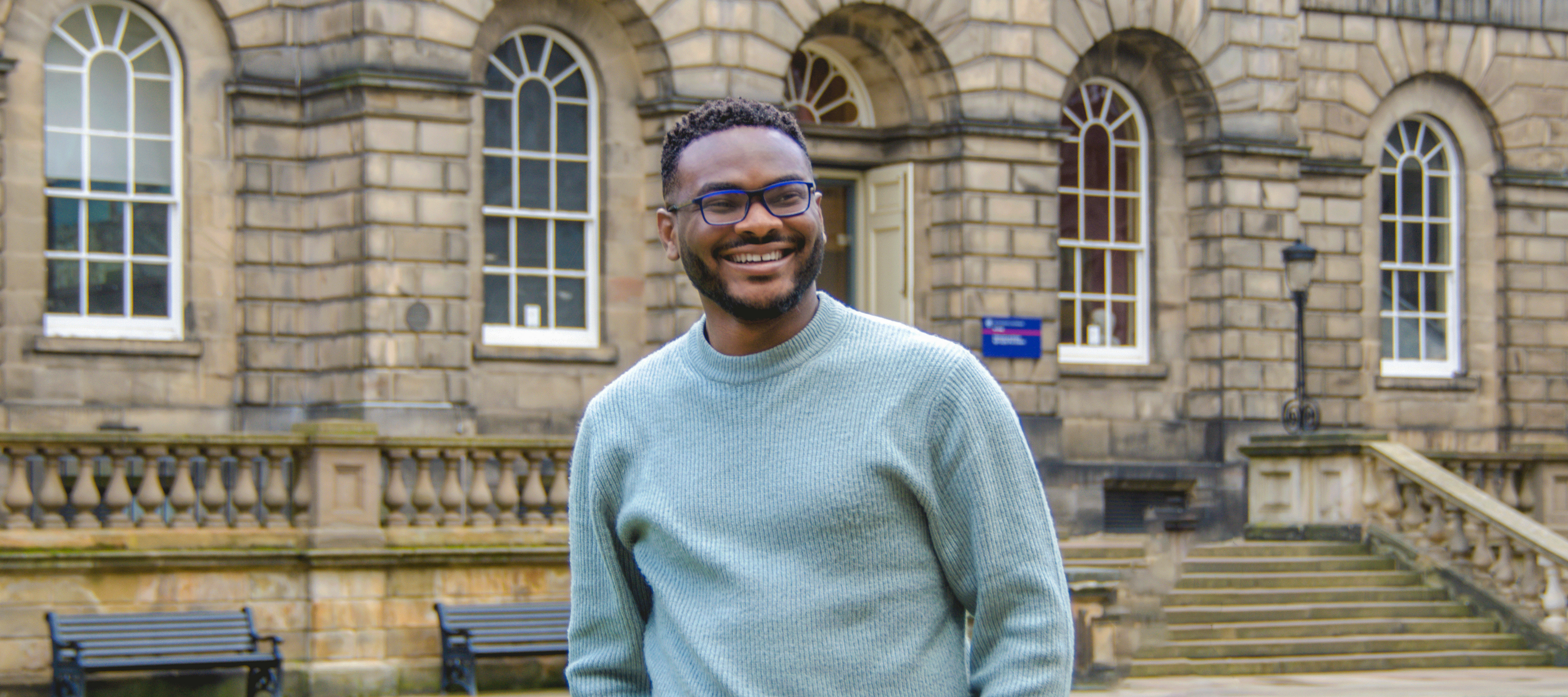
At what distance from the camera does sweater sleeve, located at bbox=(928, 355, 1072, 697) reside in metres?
2.56

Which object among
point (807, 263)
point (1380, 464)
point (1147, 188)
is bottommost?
point (1380, 464)

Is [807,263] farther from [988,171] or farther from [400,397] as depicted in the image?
[988,171]

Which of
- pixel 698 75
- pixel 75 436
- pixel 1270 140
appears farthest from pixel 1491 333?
pixel 75 436

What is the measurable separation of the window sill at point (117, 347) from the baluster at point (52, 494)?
320cm

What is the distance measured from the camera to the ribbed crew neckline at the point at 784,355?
8.98 ft

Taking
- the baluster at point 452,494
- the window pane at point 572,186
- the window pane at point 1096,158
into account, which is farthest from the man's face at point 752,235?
the window pane at point 1096,158

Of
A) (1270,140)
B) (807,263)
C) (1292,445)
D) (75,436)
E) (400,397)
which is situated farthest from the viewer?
(1270,140)

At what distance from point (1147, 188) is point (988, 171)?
276 cm

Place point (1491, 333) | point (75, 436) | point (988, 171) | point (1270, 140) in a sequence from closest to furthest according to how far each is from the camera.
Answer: point (75, 436)
point (988, 171)
point (1270, 140)
point (1491, 333)

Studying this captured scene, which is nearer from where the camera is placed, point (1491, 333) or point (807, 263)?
point (807, 263)

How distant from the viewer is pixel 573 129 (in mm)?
18031

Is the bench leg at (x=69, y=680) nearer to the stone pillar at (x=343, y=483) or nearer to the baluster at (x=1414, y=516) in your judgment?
the stone pillar at (x=343, y=483)

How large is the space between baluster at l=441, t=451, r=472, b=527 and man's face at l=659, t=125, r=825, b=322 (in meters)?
11.4

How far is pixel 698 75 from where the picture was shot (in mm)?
17781
